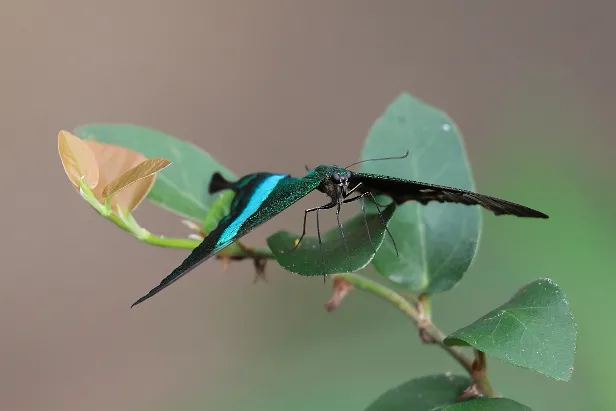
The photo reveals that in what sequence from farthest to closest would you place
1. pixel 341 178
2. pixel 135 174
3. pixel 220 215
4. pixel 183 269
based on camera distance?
pixel 220 215 → pixel 341 178 → pixel 135 174 → pixel 183 269

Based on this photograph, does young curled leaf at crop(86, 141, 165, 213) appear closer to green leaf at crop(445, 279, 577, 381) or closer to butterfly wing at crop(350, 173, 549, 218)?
butterfly wing at crop(350, 173, 549, 218)

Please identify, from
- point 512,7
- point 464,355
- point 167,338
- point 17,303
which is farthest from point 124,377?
point 512,7

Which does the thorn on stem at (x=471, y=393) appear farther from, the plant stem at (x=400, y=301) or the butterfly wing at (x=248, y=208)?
the butterfly wing at (x=248, y=208)

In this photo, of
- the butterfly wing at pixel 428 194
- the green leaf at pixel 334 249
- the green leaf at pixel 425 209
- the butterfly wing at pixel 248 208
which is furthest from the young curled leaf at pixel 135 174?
the green leaf at pixel 425 209

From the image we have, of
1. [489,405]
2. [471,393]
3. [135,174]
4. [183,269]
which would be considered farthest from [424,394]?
[135,174]

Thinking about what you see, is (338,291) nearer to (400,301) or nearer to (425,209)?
(400,301)
